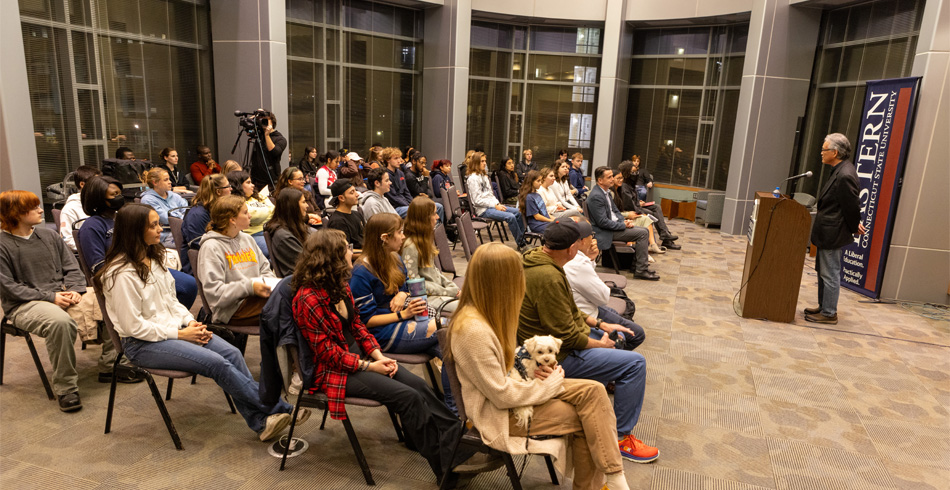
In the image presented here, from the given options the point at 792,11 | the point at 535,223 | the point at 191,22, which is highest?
the point at 792,11

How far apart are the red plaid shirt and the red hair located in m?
2.17

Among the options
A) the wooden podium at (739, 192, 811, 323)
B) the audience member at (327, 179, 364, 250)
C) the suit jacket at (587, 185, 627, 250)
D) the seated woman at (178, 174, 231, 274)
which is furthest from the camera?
the suit jacket at (587, 185, 627, 250)

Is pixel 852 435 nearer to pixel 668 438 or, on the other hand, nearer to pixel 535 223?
pixel 668 438

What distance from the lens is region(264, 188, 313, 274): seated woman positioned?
415 cm

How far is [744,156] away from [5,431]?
10.2 metres

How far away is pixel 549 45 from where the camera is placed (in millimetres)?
13156

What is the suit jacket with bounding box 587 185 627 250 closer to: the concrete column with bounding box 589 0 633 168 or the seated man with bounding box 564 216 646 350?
the seated man with bounding box 564 216 646 350

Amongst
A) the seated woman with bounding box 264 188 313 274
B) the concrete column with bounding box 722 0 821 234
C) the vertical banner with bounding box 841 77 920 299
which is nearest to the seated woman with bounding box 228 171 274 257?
the seated woman with bounding box 264 188 313 274

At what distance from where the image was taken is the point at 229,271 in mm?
3699

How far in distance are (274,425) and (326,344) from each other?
0.76 meters

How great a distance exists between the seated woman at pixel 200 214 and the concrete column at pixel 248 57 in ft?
14.4

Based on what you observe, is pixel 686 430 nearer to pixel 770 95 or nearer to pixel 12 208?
pixel 12 208

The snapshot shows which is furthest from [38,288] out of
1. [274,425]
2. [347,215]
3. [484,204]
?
[484,204]

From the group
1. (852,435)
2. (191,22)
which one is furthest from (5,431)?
(191,22)
